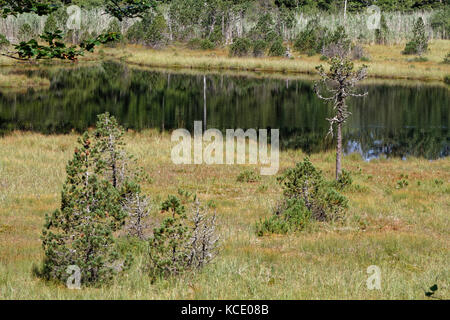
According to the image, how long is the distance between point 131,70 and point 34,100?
32314 mm

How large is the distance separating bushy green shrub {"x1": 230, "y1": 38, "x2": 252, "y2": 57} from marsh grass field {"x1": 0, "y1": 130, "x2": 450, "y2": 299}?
69.1 m

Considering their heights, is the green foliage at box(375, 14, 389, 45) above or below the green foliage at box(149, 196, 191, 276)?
above

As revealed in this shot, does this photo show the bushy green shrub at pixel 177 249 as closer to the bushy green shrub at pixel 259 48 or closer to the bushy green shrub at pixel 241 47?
the bushy green shrub at pixel 241 47

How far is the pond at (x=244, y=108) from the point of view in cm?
3712

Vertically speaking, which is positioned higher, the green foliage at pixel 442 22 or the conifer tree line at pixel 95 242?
the green foliage at pixel 442 22

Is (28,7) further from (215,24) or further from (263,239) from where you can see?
(215,24)

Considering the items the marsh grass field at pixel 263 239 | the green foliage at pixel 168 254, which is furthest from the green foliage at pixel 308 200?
the green foliage at pixel 168 254

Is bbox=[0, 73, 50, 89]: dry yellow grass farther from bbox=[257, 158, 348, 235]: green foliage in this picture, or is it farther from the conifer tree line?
the conifer tree line

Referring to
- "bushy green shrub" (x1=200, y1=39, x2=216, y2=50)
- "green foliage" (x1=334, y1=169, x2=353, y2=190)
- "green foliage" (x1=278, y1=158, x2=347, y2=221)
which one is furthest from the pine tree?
"bushy green shrub" (x1=200, y1=39, x2=216, y2=50)

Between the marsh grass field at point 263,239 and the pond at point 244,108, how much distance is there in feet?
31.5

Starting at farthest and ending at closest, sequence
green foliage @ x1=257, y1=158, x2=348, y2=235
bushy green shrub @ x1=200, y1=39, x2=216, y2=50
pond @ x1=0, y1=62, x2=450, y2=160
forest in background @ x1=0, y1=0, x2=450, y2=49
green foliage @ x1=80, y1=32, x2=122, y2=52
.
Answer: forest in background @ x1=0, y1=0, x2=450, y2=49 < bushy green shrub @ x1=200, y1=39, x2=216, y2=50 < pond @ x1=0, y1=62, x2=450, y2=160 < green foliage @ x1=257, y1=158, x2=348, y2=235 < green foliage @ x1=80, y1=32, x2=122, y2=52

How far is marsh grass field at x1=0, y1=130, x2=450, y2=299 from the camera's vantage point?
27.7 feet

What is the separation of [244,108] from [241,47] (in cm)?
4682

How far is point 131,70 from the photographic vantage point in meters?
80.0
